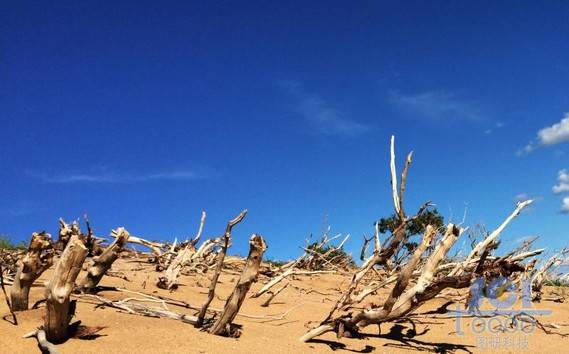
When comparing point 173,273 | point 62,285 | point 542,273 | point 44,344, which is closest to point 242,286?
point 62,285

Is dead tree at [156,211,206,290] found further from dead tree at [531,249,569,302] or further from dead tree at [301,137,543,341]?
dead tree at [531,249,569,302]

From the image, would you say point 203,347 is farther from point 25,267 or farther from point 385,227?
point 385,227

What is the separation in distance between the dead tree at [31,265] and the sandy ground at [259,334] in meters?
0.14

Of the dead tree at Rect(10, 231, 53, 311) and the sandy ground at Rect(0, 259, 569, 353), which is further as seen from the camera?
the dead tree at Rect(10, 231, 53, 311)

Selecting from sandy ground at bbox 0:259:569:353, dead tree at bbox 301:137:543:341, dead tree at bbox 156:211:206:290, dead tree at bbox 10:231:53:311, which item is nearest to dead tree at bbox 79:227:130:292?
sandy ground at bbox 0:259:569:353

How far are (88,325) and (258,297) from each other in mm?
2801

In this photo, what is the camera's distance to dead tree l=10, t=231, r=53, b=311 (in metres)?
3.54

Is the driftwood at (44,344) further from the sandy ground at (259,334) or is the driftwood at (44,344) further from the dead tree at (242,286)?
the dead tree at (242,286)

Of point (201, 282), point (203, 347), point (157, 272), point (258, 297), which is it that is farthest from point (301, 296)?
point (203, 347)

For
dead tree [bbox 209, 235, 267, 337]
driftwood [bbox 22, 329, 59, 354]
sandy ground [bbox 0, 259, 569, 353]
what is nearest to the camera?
driftwood [bbox 22, 329, 59, 354]

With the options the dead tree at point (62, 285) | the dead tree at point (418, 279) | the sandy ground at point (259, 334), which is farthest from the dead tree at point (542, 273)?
the dead tree at point (62, 285)

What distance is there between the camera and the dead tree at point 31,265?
3.54 meters

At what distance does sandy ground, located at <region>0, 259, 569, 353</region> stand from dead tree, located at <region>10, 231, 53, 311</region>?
0.14 m

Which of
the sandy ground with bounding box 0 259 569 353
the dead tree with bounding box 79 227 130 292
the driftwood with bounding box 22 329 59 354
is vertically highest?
the dead tree with bounding box 79 227 130 292
